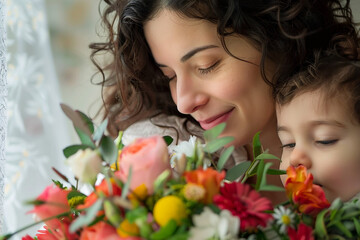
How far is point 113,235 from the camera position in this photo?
0.52 metres

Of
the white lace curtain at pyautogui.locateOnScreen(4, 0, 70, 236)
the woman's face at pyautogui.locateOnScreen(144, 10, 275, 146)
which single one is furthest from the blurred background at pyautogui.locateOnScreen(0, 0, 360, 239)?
the woman's face at pyautogui.locateOnScreen(144, 10, 275, 146)

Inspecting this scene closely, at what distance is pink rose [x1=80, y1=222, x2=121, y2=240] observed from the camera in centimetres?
52

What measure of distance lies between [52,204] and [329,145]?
19.3 inches

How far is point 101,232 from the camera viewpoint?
20.4 inches

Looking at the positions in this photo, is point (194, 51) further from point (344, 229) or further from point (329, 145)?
point (344, 229)

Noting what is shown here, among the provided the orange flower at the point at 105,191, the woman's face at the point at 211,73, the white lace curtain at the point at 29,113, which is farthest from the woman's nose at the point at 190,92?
the white lace curtain at the point at 29,113

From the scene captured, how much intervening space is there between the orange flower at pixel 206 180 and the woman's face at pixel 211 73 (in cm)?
42

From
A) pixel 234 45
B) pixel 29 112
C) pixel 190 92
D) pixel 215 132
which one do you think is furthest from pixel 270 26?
pixel 29 112

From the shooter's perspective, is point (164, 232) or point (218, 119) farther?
point (218, 119)

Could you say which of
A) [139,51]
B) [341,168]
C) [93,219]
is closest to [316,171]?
[341,168]

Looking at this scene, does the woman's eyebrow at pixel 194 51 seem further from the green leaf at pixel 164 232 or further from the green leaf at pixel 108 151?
the green leaf at pixel 164 232

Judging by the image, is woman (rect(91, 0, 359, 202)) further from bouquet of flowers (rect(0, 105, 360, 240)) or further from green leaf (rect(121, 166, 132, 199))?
green leaf (rect(121, 166, 132, 199))

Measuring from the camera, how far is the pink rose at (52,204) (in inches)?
21.9

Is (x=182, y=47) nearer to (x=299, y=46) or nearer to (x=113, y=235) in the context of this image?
(x=299, y=46)
